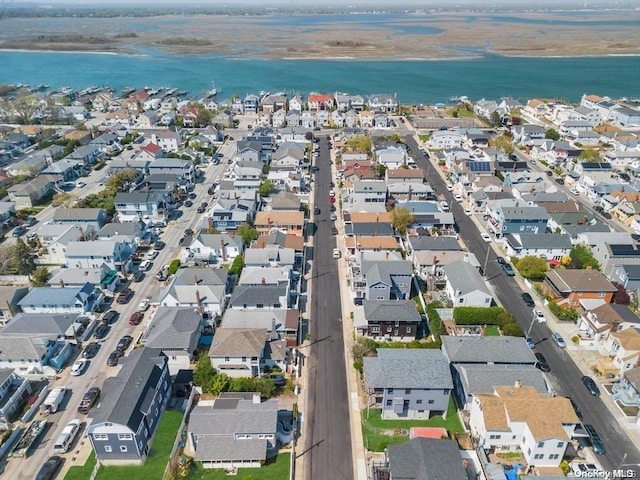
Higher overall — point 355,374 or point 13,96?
point 13,96

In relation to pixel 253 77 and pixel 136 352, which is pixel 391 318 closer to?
pixel 136 352

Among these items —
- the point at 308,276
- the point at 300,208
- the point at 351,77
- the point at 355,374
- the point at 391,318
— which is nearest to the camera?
the point at 355,374

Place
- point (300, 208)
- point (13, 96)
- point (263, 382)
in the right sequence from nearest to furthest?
point (263, 382), point (300, 208), point (13, 96)

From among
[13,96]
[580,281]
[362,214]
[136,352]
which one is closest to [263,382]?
[136,352]

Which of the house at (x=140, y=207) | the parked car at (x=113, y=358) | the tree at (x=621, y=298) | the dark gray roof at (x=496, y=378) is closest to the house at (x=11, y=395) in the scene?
the parked car at (x=113, y=358)

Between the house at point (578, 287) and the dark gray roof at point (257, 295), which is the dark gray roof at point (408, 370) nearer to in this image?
the dark gray roof at point (257, 295)

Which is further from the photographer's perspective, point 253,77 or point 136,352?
point 253,77

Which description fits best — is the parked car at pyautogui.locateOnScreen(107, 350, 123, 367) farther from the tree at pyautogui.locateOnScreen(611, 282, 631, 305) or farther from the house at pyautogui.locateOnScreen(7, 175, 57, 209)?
the tree at pyautogui.locateOnScreen(611, 282, 631, 305)

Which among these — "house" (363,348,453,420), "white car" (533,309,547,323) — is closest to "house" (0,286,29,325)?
"house" (363,348,453,420)
